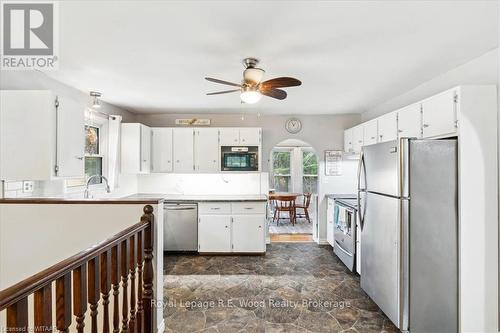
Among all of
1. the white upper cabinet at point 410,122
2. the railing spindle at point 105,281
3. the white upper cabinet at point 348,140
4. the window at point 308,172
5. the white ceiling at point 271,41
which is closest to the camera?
the railing spindle at point 105,281

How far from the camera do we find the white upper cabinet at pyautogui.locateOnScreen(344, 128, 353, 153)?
477cm

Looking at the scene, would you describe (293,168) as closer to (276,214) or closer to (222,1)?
(276,214)

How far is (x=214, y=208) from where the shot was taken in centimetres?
444

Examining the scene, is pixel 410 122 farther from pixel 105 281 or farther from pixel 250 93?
pixel 105 281

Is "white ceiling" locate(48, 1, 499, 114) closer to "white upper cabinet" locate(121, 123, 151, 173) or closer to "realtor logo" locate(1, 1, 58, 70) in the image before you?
"realtor logo" locate(1, 1, 58, 70)

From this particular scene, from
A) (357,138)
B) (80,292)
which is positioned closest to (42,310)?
(80,292)

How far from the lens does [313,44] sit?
2.19 m

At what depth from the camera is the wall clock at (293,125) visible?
5129 millimetres

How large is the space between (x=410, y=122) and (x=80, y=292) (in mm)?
3207

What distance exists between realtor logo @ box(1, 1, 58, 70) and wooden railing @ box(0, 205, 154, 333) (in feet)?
4.72

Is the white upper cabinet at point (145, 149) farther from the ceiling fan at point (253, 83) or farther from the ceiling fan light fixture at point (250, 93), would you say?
the ceiling fan light fixture at point (250, 93)

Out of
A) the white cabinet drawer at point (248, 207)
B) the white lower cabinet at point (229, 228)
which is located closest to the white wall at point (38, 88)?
the white lower cabinet at point (229, 228)

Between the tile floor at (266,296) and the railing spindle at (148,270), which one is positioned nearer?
the railing spindle at (148,270)

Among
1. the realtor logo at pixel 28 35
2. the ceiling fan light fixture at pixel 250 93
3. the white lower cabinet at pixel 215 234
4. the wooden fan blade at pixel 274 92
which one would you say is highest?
the realtor logo at pixel 28 35
